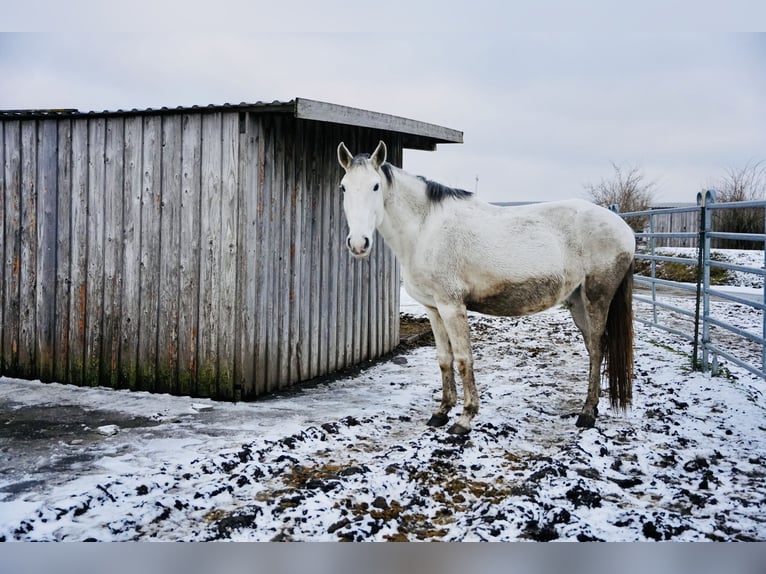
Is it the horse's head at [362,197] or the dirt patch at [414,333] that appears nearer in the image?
the horse's head at [362,197]

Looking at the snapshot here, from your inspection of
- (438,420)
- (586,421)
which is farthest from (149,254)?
(586,421)

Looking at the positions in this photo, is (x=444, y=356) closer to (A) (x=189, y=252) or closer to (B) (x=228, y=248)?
(B) (x=228, y=248)

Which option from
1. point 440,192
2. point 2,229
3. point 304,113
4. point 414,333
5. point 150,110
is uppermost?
point 150,110

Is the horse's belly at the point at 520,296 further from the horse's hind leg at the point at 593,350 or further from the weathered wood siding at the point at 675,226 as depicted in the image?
the weathered wood siding at the point at 675,226

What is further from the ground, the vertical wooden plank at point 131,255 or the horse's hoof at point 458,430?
the vertical wooden plank at point 131,255

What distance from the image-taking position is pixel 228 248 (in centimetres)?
557

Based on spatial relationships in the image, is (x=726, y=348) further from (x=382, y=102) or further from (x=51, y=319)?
(x=51, y=319)

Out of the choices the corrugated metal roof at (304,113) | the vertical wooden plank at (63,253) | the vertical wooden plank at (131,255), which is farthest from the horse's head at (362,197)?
the vertical wooden plank at (63,253)

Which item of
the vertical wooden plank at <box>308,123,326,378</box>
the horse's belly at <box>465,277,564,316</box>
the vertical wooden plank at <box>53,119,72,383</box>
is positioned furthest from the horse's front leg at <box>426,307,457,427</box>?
the vertical wooden plank at <box>53,119,72,383</box>

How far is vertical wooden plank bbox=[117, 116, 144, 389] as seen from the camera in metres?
6.05

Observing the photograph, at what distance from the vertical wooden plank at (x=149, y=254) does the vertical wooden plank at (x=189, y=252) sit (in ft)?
0.99

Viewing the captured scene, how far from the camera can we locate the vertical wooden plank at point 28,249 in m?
6.55

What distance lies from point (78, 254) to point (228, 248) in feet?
6.17

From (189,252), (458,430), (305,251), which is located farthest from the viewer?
(305,251)
